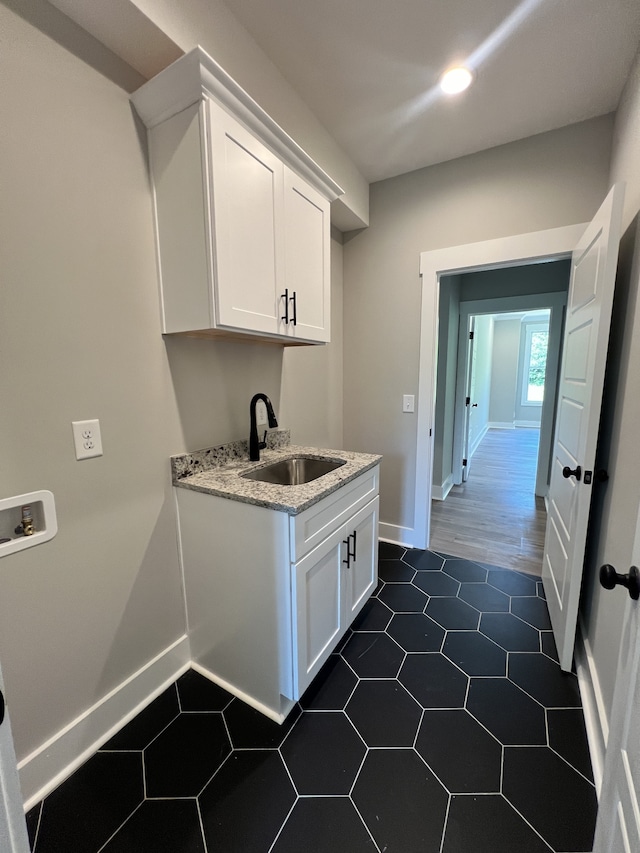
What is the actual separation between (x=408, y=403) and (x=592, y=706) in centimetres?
177

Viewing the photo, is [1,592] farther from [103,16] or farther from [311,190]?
[311,190]

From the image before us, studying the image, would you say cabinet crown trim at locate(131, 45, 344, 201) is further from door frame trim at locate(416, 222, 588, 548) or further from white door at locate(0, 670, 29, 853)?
white door at locate(0, 670, 29, 853)

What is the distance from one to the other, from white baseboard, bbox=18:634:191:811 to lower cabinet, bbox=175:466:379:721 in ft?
0.44

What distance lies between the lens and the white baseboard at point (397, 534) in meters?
2.70

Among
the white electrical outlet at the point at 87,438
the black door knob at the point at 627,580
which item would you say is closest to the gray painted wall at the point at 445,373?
the black door knob at the point at 627,580

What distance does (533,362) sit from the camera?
26.1 feet

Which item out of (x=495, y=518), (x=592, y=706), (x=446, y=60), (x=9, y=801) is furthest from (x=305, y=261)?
(x=495, y=518)

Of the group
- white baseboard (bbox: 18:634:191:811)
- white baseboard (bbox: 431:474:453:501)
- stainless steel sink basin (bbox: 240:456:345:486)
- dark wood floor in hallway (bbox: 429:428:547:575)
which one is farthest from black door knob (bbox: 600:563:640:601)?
white baseboard (bbox: 431:474:453:501)

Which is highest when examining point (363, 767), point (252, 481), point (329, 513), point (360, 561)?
point (252, 481)

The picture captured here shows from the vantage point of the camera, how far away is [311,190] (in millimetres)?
1690

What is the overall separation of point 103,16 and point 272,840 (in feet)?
8.15

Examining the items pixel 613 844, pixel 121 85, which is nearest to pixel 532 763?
pixel 613 844

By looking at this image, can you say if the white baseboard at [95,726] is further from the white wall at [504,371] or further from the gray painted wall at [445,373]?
the white wall at [504,371]

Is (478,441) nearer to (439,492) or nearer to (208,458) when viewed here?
(439,492)
